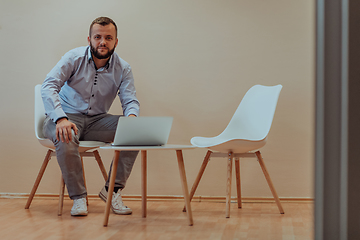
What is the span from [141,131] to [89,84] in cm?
73

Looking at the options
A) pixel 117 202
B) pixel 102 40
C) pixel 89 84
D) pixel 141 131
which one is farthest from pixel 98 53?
pixel 117 202

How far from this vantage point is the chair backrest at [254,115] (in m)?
2.30

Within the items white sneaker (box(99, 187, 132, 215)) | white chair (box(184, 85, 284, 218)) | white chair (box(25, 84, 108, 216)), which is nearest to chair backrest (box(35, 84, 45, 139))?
white chair (box(25, 84, 108, 216))

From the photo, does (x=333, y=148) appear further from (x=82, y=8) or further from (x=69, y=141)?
(x=82, y=8)

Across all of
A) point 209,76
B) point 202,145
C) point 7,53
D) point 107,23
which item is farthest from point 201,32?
point 7,53

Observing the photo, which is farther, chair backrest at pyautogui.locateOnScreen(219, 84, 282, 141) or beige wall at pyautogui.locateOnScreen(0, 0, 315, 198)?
beige wall at pyautogui.locateOnScreen(0, 0, 315, 198)

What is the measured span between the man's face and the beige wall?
48 cm

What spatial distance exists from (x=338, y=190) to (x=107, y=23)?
1.89 meters

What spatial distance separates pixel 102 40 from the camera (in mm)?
2342

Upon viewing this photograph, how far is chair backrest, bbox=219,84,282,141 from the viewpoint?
2301 mm

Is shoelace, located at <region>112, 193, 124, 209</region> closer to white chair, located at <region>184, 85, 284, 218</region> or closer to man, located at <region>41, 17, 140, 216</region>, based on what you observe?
man, located at <region>41, 17, 140, 216</region>

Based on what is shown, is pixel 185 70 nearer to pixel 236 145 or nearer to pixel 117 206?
pixel 236 145

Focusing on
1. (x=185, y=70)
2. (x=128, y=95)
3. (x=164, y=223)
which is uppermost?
(x=185, y=70)

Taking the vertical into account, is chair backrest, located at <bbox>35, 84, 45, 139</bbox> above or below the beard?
below
